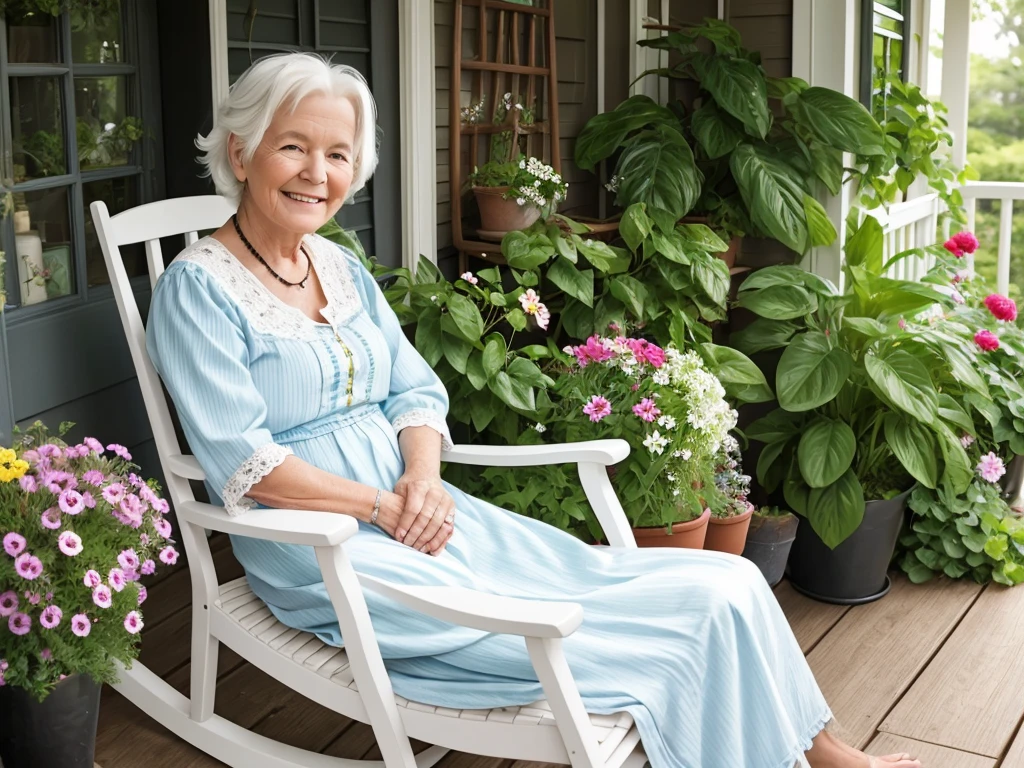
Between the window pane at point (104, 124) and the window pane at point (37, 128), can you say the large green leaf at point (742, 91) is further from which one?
the window pane at point (37, 128)

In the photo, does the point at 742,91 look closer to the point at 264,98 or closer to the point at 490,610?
the point at 264,98

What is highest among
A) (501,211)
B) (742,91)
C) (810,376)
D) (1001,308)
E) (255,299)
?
(742,91)

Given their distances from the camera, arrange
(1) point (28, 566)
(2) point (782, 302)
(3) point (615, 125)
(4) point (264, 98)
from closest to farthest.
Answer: (1) point (28, 566) → (4) point (264, 98) → (2) point (782, 302) → (3) point (615, 125)

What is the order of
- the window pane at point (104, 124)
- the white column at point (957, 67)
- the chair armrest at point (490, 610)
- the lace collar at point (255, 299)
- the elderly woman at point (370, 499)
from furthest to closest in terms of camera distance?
the white column at point (957, 67)
the window pane at point (104, 124)
the lace collar at point (255, 299)
the elderly woman at point (370, 499)
the chair armrest at point (490, 610)

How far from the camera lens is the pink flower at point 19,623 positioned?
63.4 inches

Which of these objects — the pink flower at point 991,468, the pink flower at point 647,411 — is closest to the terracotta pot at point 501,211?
the pink flower at point 647,411

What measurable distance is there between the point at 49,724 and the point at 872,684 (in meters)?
1.84

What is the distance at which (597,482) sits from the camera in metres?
2.22

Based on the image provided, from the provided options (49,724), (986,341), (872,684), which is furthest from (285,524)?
(986,341)

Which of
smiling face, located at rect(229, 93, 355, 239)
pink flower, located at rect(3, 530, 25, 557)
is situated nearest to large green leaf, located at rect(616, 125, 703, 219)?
smiling face, located at rect(229, 93, 355, 239)

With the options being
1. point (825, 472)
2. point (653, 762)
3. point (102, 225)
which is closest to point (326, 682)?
point (653, 762)

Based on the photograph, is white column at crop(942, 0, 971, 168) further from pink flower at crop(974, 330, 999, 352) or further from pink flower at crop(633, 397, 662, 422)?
pink flower at crop(633, 397, 662, 422)

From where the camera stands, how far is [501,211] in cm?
308

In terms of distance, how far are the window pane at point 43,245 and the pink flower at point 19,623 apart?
0.82m
